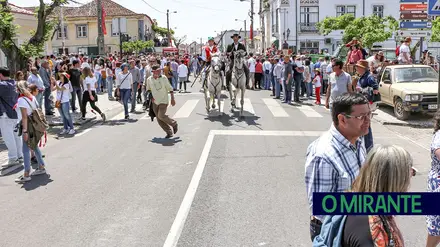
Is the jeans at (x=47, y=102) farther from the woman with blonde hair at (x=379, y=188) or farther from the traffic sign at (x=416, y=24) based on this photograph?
the woman with blonde hair at (x=379, y=188)

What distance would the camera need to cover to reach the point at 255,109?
18.6 meters

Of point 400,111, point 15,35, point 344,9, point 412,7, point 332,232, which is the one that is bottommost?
point 400,111

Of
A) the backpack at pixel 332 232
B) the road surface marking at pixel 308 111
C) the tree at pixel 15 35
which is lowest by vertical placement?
the road surface marking at pixel 308 111

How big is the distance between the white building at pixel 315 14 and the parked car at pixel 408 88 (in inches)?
1581

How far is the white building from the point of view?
186ft

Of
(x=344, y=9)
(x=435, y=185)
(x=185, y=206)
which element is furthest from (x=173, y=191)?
(x=344, y=9)

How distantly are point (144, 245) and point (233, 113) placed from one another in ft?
38.8

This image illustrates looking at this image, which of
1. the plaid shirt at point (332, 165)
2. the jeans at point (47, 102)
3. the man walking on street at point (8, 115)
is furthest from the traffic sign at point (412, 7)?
the plaid shirt at point (332, 165)

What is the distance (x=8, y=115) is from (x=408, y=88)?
36.9 ft

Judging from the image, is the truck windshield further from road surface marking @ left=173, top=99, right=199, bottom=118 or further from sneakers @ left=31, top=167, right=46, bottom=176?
sneakers @ left=31, top=167, right=46, bottom=176

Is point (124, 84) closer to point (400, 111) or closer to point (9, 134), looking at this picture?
point (9, 134)

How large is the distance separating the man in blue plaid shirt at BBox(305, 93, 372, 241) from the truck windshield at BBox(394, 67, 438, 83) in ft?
45.2

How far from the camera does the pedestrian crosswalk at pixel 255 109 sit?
17094 millimetres

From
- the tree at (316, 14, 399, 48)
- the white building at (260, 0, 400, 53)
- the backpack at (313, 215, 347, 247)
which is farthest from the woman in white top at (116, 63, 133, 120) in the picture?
the white building at (260, 0, 400, 53)
